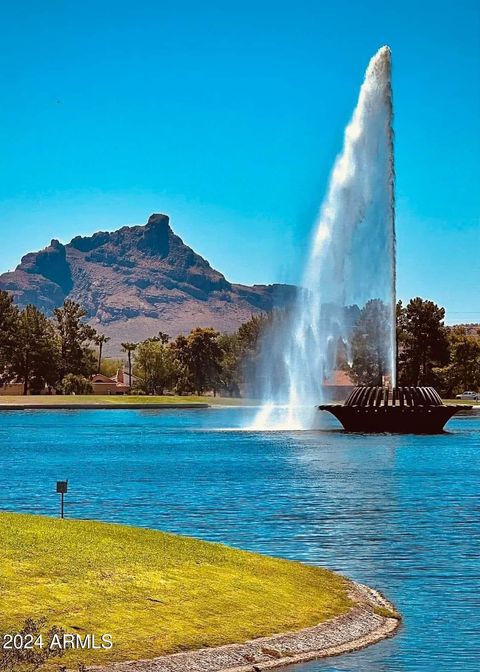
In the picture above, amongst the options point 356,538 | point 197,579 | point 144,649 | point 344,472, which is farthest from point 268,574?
point 344,472

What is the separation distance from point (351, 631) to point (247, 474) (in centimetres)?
4119


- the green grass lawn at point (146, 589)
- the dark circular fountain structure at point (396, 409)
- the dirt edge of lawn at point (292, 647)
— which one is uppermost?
the dark circular fountain structure at point (396, 409)

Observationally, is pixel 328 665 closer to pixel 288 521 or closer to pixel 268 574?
pixel 268 574

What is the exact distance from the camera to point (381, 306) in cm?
9631

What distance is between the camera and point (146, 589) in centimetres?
2056

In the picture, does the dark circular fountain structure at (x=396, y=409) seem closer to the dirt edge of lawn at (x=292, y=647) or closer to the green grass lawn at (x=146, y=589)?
the green grass lawn at (x=146, y=589)

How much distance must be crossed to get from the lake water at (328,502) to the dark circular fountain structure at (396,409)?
190cm

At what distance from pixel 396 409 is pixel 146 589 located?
80211 mm

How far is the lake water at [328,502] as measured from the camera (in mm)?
23219

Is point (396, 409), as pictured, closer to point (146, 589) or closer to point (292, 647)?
point (146, 589)

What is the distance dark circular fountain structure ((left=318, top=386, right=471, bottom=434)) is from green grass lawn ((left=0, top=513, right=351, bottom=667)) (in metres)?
74.5

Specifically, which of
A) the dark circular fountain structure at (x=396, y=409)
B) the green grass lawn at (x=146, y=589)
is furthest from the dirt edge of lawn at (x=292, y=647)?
the dark circular fountain structure at (x=396, y=409)

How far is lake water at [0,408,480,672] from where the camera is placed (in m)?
23.2

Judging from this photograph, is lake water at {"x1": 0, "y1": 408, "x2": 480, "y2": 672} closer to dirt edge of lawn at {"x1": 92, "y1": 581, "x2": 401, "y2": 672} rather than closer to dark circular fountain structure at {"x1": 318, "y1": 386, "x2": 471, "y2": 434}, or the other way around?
dirt edge of lawn at {"x1": 92, "y1": 581, "x2": 401, "y2": 672}
